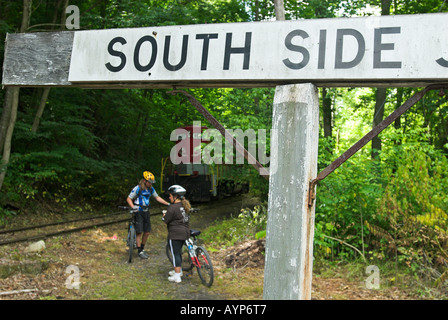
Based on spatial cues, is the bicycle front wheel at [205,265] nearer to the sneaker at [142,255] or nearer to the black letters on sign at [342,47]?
the sneaker at [142,255]

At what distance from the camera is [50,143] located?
11898 mm

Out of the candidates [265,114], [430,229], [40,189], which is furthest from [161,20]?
[430,229]

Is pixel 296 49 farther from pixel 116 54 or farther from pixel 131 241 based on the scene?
pixel 131 241

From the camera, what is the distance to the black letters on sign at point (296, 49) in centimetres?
261

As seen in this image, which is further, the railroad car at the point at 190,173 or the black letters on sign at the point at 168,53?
the railroad car at the point at 190,173

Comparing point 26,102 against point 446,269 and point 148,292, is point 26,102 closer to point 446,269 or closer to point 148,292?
point 148,292

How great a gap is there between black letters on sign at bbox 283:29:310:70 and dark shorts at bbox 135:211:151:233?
20.2 ft

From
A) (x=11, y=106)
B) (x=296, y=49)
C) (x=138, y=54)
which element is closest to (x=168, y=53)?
(x=138, y=54)

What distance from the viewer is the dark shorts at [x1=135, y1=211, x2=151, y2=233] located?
8.08 metres

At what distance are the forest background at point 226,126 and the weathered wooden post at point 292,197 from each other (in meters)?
2.98

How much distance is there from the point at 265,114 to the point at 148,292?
587 centimetres

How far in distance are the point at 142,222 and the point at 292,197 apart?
614 cm

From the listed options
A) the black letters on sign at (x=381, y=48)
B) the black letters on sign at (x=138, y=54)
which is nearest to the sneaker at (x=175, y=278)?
the black letters on sign at (x=138, y=54)

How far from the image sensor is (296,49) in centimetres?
263
